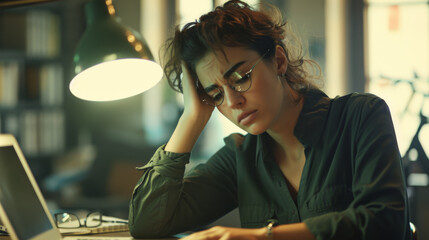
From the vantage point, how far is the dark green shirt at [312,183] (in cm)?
98

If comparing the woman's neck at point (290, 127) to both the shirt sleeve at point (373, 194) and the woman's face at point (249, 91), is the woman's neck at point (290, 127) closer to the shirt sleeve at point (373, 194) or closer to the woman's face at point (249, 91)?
the woman's face at point (249, 91)

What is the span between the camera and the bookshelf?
374 centimetres

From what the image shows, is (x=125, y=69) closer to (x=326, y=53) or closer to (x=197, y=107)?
(x=197, y=107)

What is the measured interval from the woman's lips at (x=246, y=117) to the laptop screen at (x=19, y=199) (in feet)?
1.88

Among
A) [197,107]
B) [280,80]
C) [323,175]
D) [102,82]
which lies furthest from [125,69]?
[323,175]

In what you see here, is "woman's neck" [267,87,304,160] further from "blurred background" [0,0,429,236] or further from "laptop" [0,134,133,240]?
"blurred background" [0,0,429,236]

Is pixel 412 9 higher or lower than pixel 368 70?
higher

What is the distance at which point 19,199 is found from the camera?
43.6 inches

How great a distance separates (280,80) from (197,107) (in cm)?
26

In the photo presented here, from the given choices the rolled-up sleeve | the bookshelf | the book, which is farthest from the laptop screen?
the bookshelf

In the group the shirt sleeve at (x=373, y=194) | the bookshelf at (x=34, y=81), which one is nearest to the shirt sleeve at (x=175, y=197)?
the shirt sleeve at (x=373, y=194)

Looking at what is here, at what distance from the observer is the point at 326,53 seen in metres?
3.82

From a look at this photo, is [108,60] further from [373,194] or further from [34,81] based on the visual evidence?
[34,81]

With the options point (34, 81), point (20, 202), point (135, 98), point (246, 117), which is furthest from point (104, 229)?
point (135, 98)
